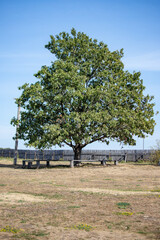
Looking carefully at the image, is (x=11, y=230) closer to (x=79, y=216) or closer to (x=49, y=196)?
(x=79, y=216)

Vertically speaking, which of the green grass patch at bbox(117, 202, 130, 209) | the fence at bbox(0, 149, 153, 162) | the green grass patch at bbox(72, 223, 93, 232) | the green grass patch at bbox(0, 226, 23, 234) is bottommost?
the green grass patch at bbox(0, 226, 23, 234)

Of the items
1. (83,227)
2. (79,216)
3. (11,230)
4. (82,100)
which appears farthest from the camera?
(82,100)

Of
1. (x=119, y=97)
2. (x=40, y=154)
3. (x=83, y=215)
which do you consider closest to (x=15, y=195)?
(x=83, y=215)

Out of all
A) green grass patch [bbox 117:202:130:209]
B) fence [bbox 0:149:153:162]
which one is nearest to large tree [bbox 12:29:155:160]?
fence [bbox 0:149:153:162]

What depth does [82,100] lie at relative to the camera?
98.9 feet

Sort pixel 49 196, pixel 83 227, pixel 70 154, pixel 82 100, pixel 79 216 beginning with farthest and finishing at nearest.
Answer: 1. pixel 70 154
2. pixel 82 100
3. pixel 49 196
4. pixel 79 216
5. pixel 83 227

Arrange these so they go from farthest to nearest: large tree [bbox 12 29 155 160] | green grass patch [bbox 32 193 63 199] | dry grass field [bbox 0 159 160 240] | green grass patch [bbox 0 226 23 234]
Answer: large tree [bbox 12 29 155 160] → green grass patch [bbox 32 193 63 199] → green grass patch [bbox 0 226 23 234] → dry grass field [bbox 0 159 160 240]

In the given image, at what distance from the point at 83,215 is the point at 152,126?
26973 mm

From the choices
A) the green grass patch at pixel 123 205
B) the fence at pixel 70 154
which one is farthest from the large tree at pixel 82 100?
the green grass patch at pixel 123 205

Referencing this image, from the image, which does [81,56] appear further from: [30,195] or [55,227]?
[55,227]

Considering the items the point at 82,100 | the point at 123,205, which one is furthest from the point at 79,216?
the point at 82,100

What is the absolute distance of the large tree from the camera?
29172mm

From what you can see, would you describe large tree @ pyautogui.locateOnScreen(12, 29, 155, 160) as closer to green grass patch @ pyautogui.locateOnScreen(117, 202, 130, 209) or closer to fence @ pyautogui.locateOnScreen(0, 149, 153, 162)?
fence @ pyautogui.locateOnScreen(0, 149, 153, 162)

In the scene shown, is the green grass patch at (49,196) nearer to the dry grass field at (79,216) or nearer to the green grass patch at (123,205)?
the dry grass field at (79,216)
